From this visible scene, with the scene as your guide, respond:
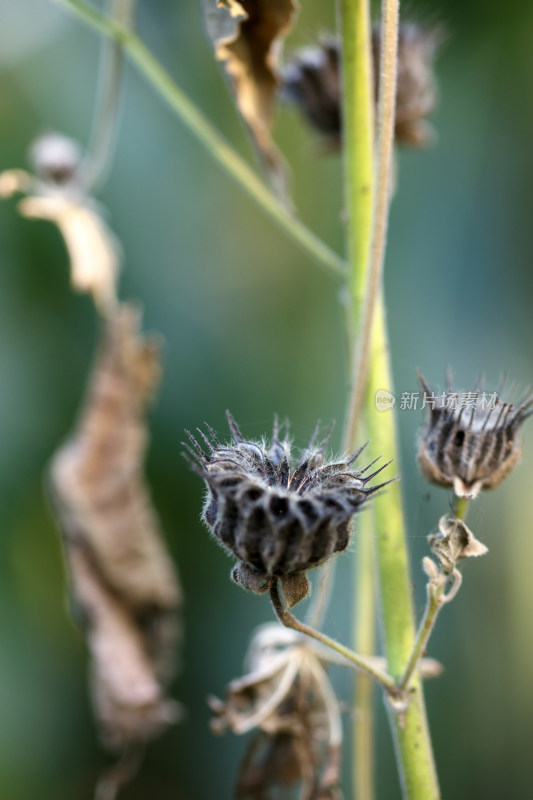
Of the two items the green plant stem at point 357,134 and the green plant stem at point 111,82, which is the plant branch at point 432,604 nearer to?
the green plant stem at point 357,134

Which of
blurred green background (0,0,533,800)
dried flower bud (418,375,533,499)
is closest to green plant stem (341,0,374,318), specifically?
dried flower bud (418,375,533,499)

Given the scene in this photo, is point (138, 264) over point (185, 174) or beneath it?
beneath

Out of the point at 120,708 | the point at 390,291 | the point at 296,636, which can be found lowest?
the point at 120,708

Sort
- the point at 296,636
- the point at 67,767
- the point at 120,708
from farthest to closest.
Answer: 1. the point at 67,767
2. the point at 120,708
3. the point at 296,636

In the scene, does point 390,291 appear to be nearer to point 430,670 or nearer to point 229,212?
point 229,212

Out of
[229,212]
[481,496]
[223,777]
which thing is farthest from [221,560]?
[481,496]

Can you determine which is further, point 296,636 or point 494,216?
point 494,216
